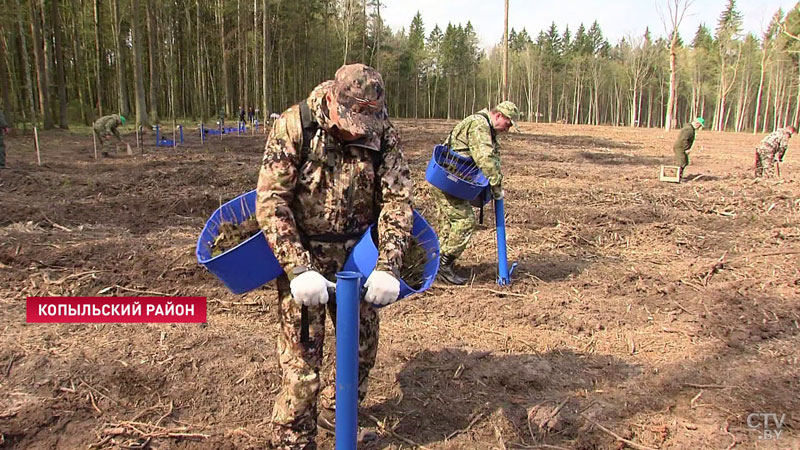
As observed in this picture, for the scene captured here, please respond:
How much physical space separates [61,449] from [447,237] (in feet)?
11.5

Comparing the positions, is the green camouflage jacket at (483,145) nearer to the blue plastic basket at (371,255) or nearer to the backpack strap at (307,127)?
the blue plastic basket at (371,255)

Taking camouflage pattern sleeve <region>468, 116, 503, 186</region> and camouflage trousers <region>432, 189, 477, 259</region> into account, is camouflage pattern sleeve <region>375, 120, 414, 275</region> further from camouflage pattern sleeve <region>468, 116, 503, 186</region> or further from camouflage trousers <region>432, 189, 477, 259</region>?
camouflage trousers <region>432, 189, 477, 259</region>

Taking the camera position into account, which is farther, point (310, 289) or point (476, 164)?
point (476, 164)

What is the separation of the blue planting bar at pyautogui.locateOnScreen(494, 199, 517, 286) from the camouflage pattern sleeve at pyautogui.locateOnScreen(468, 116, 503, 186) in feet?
0.79

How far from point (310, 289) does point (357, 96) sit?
2.54 feet

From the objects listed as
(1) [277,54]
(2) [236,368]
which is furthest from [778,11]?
(2) [236,368]

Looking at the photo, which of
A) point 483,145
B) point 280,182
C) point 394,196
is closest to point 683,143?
point 483,145

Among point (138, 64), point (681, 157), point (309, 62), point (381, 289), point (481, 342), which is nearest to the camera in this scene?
point (381, 289)

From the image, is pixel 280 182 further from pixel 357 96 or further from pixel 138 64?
pixel 138 64

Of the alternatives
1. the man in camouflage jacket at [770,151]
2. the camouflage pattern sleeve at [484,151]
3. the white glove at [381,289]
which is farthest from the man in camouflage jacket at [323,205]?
the man in camouflage jacket at [770,151]

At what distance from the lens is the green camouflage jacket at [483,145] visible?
15.4ft

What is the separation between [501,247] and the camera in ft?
16.3

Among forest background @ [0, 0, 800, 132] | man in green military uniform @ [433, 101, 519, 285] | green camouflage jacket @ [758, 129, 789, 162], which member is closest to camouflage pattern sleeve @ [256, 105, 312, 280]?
man in green military uniform @ [433, 101, 519, 285]
